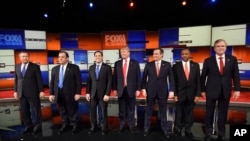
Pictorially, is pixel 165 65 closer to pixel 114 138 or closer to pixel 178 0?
pixel 114 138

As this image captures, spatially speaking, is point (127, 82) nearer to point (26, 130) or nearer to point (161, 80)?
point (161, 80)

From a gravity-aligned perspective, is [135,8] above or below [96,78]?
above

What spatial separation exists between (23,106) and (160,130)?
98.0 inches

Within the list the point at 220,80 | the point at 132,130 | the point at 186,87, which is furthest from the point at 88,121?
the point at 220,80

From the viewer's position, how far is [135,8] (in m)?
7.44

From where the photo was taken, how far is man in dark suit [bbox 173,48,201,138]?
3.33 meters

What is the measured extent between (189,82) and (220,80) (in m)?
0.49

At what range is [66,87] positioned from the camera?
3447 mm

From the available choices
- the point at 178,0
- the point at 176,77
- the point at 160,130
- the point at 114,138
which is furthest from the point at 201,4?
the point at 114,138

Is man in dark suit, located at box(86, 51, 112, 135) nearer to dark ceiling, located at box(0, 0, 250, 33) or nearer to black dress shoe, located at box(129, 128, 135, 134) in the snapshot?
black dress shoe, located at box(129, 128, 135, 134)

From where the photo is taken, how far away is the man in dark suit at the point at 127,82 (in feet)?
11.2

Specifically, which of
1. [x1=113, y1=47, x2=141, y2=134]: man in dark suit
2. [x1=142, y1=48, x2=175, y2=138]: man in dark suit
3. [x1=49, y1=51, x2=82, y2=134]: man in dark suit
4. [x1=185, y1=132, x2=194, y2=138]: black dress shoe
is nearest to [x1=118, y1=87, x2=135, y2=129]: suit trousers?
[x1=113, y1=47, x2=141, y2=134]: man in dark suit

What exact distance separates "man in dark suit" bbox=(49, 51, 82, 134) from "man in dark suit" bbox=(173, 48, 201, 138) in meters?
1.74

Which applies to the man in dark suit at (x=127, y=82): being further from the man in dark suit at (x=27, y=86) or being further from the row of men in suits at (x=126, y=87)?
the man in dark suit at (x=27, y=86)
